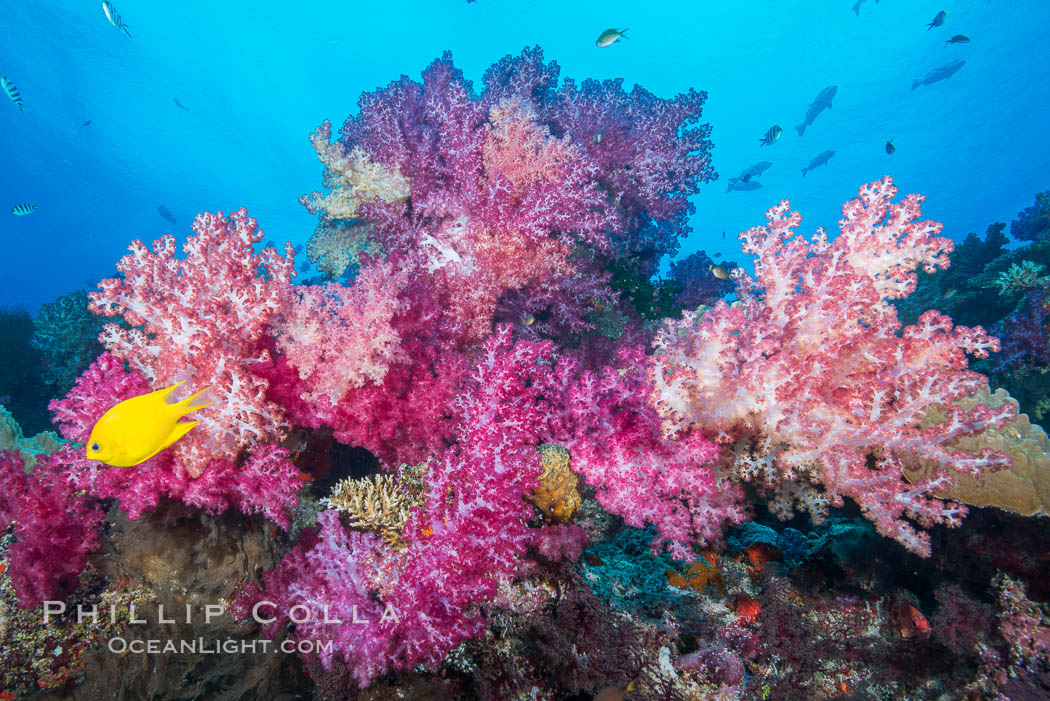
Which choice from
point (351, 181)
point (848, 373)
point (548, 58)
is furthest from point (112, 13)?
point (548, 58)

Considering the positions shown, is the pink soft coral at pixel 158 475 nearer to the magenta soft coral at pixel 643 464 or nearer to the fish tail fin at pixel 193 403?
the fish tail fin at pixel 193 403

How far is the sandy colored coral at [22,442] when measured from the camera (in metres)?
5.21

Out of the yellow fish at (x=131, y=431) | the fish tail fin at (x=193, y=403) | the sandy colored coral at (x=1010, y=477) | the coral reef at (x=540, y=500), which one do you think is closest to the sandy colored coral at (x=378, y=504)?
the coral reef at (x=540, y=500)

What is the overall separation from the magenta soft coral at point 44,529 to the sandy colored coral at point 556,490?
348cm

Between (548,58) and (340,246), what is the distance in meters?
48.2

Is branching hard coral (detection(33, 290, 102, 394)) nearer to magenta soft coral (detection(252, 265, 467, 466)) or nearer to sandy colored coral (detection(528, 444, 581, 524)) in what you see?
magenta soft coral (detection(252, 265, 467, 466))

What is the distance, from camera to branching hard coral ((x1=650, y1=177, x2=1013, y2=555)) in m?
2.96

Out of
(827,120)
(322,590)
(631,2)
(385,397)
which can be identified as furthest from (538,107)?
(827,120)

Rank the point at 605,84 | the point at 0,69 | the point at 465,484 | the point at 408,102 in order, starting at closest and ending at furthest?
1. the point at 465,484
2. the point at 408,102
3. the point at 605,84
4. the point at 0,69

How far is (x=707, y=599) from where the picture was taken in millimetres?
3326

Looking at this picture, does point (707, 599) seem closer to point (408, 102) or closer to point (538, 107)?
point (538, 107)

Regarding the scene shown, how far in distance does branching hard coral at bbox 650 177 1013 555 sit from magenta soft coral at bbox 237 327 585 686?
3.95ft

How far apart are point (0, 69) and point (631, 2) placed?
56.6 meters

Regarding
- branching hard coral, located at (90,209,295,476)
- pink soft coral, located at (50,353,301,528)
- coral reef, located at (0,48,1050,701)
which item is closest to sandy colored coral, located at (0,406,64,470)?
coral reef, located at (0,48,1050,701)
